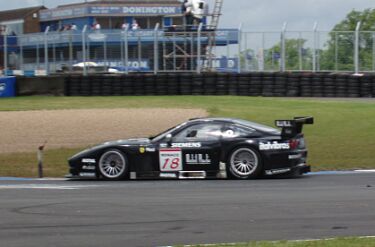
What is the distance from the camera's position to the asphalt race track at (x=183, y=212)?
8.13 meters

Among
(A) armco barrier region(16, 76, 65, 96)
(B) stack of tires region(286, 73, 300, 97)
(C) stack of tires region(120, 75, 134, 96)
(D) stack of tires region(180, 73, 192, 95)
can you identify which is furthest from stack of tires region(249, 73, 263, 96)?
(A) armco barrier region(16, 76, 65, 96)

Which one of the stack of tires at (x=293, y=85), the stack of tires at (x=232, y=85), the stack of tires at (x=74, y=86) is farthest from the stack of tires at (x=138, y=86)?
the stack of tires at (x=293, y=85)

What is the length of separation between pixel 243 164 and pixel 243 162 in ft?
0.13

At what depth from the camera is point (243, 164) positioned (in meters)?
14.4

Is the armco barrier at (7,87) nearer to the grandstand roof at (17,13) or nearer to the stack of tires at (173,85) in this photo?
the stack of tires at (173,85)

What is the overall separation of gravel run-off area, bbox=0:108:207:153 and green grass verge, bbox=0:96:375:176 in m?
1.15

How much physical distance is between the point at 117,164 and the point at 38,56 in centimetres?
2629

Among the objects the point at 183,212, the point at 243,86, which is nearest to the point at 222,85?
the point at 243,86

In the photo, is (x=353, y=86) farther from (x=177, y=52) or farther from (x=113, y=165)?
(x=113, y=165)

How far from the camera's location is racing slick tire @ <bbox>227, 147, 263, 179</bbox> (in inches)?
563

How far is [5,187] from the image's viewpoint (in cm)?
1361

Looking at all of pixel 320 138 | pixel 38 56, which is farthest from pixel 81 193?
pixel 38 56

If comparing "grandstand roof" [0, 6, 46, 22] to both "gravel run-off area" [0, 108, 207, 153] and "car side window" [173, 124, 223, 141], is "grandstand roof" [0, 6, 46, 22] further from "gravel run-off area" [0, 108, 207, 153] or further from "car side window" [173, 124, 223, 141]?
"car side window" [173, 124, 223, 141]

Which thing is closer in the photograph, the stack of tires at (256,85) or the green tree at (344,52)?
the stack of tires at (256,85)
